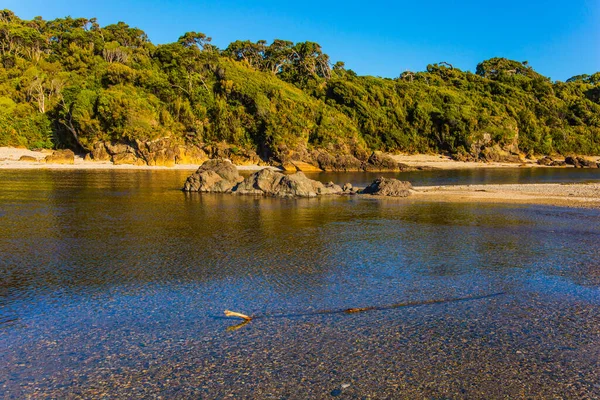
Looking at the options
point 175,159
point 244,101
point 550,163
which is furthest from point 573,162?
point 175,159

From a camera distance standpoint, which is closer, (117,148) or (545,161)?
(117,148)

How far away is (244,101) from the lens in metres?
88.6

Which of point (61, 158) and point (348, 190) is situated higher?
point (61, 158)

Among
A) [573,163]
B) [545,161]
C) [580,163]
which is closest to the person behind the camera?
→ [580,163]

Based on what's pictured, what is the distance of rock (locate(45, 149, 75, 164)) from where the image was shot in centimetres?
6569

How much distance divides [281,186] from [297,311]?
25806 millimetres

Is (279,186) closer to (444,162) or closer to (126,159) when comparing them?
(126,159)

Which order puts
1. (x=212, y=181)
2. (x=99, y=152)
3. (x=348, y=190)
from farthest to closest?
(x=99, y=152) → (x=212, y=181) → (x=348, y=190)

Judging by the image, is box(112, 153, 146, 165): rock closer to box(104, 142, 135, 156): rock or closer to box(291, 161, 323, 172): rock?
box(104, 142, 135, 156): rock

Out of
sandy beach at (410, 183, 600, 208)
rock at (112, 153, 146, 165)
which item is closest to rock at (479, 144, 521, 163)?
sandy beach at (410, 183, 600, 208)

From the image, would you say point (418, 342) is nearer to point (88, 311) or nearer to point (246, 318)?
point (246, 318)

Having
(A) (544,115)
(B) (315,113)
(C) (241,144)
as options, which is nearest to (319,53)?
(B) (315,113)

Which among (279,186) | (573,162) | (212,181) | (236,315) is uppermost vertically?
(573,162)

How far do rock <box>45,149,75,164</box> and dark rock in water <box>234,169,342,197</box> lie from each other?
A: 145ft
